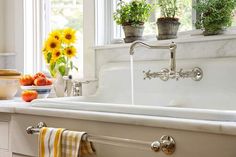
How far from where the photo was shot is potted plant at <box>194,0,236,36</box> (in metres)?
1.75

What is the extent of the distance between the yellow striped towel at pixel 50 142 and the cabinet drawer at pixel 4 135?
423 millimetres

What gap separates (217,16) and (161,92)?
44cm

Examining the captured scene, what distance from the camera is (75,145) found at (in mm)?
1341

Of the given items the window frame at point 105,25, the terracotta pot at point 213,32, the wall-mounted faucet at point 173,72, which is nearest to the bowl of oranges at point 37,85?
the window frame at point 105,25

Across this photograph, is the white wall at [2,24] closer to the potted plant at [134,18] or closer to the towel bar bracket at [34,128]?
the potted plant at [134,18]

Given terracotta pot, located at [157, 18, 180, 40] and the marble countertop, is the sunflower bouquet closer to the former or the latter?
terracotta pot, located at [157, 18, 180, 40]

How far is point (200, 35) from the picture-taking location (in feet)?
6.18

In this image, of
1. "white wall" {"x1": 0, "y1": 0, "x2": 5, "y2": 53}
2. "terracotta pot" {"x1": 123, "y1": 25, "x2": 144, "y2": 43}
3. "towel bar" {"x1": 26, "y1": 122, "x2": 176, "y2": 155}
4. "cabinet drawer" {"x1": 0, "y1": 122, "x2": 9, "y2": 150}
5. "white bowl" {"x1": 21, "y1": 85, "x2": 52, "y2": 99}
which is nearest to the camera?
"towel bar" {"x1": 26, "y1": 122, "x2": 176, "y2": 155}

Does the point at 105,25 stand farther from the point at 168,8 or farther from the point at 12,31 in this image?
the point at 12,31

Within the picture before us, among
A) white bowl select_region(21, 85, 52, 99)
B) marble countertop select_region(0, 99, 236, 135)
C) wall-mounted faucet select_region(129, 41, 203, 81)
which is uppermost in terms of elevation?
wall-mounted faucet select_region(129, 41, 203, 81)

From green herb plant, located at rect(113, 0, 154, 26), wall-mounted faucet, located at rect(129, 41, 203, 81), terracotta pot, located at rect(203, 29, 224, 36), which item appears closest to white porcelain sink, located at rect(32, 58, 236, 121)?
wall-mounted faucet, located at rect(129, 41, 203, 81)

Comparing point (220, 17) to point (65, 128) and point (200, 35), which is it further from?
point (65, 128)

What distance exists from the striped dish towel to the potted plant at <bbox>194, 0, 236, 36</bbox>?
808 mm

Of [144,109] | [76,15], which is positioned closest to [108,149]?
[144,109]
